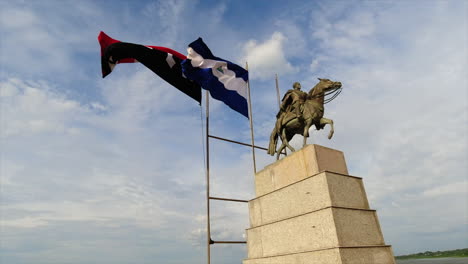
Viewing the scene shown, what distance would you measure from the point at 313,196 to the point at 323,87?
4079 mm

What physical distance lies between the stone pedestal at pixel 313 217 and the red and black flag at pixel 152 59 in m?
6.04

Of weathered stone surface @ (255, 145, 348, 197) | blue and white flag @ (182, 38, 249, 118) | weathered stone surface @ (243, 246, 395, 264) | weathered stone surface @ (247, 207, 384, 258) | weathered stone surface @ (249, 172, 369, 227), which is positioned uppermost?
blue and white flag @ (182, 38, 249, 118)

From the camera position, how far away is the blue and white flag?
526 inches

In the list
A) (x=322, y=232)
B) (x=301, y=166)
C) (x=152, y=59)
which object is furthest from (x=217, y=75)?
(x=322, y=232)

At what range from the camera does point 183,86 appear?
13.9m

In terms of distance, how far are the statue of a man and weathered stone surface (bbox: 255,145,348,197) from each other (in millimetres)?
1668

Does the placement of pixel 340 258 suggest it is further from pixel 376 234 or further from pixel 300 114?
pixel 300 114

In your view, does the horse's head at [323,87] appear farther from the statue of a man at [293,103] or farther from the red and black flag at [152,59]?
the red and black flag at [152,59]

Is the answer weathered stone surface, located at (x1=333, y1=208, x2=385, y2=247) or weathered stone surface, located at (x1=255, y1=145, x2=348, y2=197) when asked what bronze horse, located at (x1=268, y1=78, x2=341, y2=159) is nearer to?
weathered stone surface, located at (x1=255, y1=145, x2=348, y2=197)

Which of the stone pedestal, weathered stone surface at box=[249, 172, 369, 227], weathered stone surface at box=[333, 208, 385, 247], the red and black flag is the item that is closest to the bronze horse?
the stone pedestal

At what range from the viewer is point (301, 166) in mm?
9234

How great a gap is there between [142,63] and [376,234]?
11.4 m

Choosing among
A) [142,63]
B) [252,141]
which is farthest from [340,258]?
[142,63]

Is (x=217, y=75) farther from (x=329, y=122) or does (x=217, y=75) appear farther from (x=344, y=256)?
(x=344, y=256)
